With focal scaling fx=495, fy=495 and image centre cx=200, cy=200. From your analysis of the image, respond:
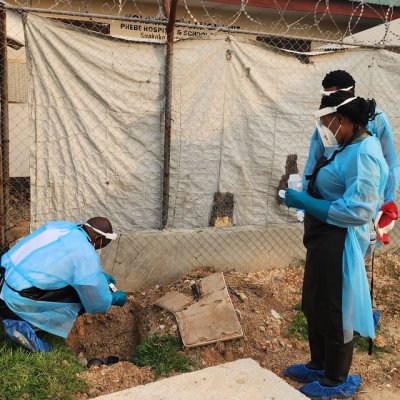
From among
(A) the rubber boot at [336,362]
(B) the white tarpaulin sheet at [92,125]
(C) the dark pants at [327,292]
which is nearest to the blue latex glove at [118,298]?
(B) the white tarpaulin sheet at [92,125]

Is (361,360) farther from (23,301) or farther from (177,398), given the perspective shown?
(23,301)

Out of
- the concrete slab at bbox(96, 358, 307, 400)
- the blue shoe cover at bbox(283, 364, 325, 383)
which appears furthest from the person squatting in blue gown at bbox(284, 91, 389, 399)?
the concrete slab at bbox(96, 358, 307, 400)

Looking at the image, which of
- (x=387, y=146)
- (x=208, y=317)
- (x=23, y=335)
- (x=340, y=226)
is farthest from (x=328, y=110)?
(x=23, y=335)

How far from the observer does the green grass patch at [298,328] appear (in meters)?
4.32

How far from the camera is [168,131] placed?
4.74 meters

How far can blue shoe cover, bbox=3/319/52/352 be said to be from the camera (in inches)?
140

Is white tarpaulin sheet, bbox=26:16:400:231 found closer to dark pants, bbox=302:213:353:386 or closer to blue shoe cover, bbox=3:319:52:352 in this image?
blue shoe cover, bbox=3:319:52:352

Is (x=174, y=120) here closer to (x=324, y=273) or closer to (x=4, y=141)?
(x=4, y=141)

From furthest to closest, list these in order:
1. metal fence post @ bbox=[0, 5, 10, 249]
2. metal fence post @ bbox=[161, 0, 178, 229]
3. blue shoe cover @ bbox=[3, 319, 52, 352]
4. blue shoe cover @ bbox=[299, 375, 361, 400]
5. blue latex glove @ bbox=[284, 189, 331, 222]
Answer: metal fence post @ bbox=[161, 0, 178, 229]
metal fence post @ bbox=[0, 5, 10, 249]
blue shoe cover @ bbox=[3, 319, 52, 352]
blue shoe cover @ bbox=[299, 375, 361, 400]
blue latex glove @ bbox=[284, 189, 331, 222]

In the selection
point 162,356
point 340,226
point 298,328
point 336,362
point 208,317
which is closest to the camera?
point 340,226

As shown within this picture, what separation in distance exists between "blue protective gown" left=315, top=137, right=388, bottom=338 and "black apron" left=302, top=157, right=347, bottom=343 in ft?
0.12

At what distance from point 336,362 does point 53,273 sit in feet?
6.73

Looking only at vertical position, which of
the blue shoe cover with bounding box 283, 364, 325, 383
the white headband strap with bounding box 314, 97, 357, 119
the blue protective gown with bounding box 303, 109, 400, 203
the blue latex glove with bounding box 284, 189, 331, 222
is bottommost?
the blue shoe cover with bounding box 283, 364, 325, 383

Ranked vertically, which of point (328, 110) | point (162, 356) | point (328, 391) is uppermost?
point (328, 110)
